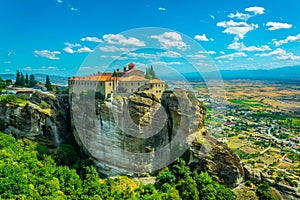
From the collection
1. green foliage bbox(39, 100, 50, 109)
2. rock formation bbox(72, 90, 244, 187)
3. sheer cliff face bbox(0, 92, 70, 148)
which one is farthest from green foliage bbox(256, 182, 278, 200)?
green foliage bbox(39, 100, 50, 109)

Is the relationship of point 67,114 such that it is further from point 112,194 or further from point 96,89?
point 112,194

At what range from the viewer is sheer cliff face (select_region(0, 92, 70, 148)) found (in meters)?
27.4

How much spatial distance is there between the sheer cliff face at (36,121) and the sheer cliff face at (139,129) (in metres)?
4.49

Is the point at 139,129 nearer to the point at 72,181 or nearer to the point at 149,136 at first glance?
the point at 149,136

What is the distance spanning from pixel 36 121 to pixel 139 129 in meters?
13.0

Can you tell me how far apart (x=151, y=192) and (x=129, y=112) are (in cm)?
832

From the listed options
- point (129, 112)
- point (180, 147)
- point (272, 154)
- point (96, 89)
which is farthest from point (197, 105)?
point (272, 154)

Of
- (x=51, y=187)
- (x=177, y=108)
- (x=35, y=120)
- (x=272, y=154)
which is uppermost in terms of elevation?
(x=177, y=108)

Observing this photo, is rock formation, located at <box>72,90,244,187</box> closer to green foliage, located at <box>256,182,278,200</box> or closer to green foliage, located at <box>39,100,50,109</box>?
green foliage, located at <box>256,182,278,200</box>

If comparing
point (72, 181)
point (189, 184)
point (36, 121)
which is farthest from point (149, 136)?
point (36, 121)

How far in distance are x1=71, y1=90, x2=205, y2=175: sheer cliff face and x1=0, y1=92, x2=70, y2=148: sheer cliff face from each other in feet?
14.7

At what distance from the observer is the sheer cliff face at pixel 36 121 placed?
89.8 ft

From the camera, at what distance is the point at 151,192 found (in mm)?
21453

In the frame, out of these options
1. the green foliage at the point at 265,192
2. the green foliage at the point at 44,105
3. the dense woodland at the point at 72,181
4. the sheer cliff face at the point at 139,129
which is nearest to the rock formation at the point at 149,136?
the sheer cliff face at the point at 139,129
